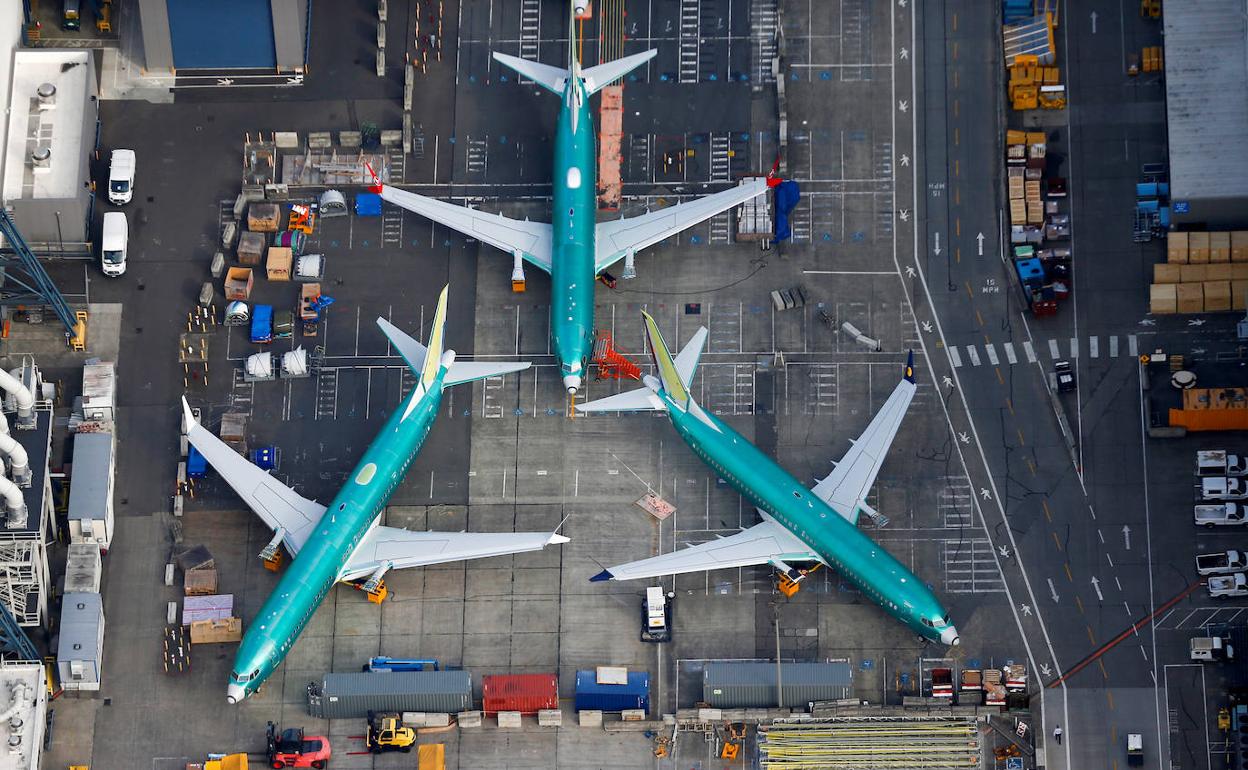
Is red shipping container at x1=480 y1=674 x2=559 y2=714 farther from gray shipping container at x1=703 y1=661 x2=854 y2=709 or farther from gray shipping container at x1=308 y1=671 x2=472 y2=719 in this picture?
gray shipping container at x1=703 y1=661 x2=854 y2=709

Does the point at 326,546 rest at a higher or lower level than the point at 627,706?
higher

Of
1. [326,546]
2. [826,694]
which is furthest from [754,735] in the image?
[326,546]

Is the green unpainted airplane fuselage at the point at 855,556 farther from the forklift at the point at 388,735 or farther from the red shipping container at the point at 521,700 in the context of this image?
the forklift at the point at 388,735

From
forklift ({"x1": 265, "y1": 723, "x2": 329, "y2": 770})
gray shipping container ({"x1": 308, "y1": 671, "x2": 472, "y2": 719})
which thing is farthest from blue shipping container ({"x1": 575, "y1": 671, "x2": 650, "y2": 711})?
forklift ({"x1": 265, "y1": 723, "x2": 329, "y2": 770})

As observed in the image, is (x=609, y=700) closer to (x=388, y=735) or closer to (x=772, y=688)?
(x=772, y=688)

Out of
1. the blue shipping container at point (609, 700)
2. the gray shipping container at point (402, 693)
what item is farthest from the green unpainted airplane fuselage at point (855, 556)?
the gray shipping container at point (402, 693)

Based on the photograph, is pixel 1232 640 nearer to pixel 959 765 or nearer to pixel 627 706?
pixel 959 765
